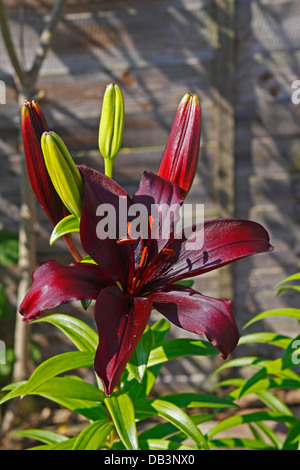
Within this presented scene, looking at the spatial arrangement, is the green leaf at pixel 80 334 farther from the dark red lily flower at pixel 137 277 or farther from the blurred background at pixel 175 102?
the blurred background at pixel 175 102

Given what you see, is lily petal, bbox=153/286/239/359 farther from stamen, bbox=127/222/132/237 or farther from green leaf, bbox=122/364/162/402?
green leaf, bbox=122/364/162/402

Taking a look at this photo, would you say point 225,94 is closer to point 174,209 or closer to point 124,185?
point 124,185

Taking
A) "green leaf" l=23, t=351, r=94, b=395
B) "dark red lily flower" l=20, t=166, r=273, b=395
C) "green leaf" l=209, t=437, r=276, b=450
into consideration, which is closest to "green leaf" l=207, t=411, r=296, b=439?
"green leaf" l=209, t=437, r=276, b=450

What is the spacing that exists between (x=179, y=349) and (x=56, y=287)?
287mm

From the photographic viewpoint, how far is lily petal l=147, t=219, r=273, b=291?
0.54m

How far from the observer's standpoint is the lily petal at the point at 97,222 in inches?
21.6

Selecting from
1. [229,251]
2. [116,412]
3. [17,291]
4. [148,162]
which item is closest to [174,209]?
[229,251]

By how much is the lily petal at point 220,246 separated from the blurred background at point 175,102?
135 centimetres

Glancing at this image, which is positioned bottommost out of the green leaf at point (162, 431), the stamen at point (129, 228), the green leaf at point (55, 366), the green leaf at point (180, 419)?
the green leaf at point (162, 431)

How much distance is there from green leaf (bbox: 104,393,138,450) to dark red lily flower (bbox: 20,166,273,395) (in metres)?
0.20

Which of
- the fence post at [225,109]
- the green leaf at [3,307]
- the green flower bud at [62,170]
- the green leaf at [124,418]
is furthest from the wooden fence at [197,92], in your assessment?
the green flower bud at [62,170]

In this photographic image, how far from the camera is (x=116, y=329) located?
1.70 feet

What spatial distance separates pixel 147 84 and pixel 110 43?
20cm
